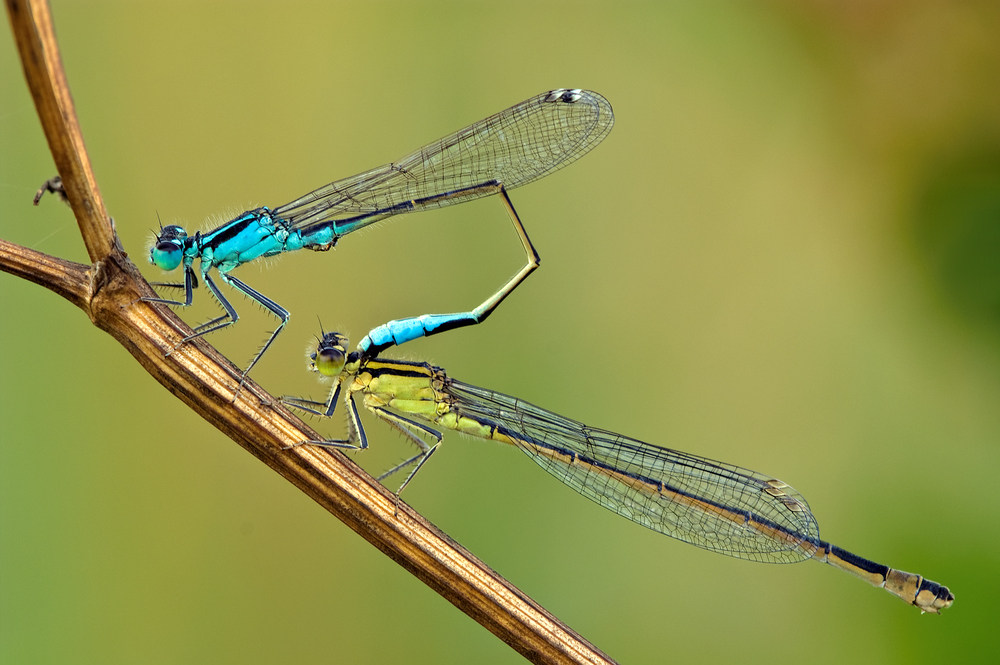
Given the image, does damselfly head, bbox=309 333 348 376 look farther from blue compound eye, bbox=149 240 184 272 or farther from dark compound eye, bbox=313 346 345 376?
blue compound eye, bbox=149 240 184 272

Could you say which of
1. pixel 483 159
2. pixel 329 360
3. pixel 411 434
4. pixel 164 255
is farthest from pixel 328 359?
pixel 483 159

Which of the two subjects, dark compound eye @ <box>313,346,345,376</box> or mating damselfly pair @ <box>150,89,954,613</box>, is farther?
mating damselfly pair @ <box>150,89,954,613</box>

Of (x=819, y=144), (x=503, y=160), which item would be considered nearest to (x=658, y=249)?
(x=819, y=144)

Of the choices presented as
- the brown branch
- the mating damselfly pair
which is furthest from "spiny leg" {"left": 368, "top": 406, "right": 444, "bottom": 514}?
the brown branch

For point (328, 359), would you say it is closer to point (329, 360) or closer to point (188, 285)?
point (329, 360)

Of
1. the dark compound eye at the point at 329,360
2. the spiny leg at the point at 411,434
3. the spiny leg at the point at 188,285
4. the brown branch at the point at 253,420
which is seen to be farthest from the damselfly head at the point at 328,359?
the brown branch at the point at 253,420

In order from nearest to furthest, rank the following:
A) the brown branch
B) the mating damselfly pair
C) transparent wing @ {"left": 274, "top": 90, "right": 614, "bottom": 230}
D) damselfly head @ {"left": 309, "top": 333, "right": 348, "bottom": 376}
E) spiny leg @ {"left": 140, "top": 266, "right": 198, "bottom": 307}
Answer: the brown branch
spiny leg @ {"left": 140, "top": 266, "right": 198, "bottom": 307}
damselfly head @ {"left": 309, "top": 333, "right": 348, "bottom": 376}
the mating damselfly pair
transparent wing @ {"left": 274, "top": 90, "right": 614, "bottom": 230}

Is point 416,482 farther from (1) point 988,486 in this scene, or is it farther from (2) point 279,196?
(1) point 988,486
